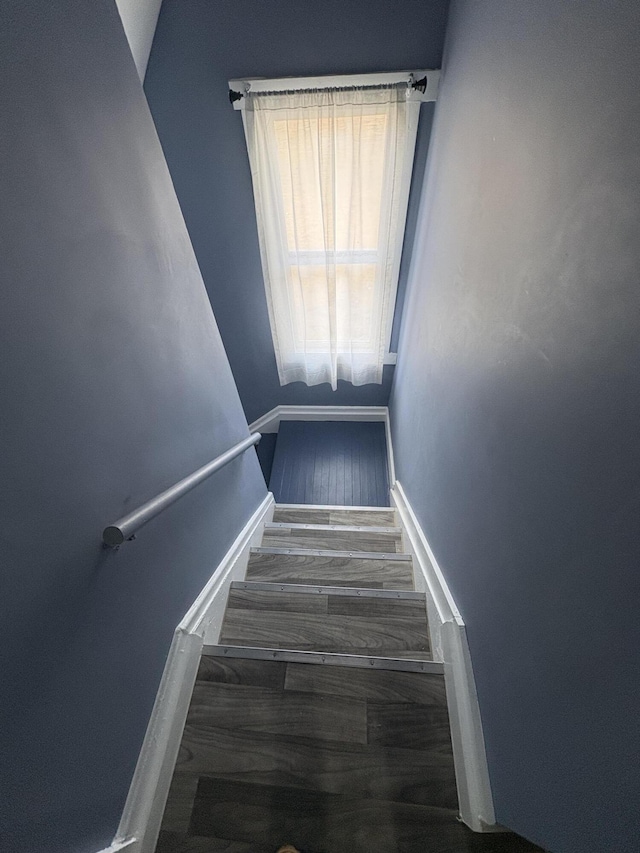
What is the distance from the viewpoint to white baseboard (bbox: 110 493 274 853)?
0.88 meters

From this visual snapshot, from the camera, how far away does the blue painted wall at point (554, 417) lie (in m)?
0.48

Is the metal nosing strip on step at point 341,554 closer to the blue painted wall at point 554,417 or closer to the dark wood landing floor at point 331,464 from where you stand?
the blue painted wall at point 554,417

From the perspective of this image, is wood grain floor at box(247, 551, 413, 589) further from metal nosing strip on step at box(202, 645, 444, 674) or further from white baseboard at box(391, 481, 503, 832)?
metal nosing strip on step at box(202, 645, 444, 674)

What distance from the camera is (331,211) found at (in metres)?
2.33

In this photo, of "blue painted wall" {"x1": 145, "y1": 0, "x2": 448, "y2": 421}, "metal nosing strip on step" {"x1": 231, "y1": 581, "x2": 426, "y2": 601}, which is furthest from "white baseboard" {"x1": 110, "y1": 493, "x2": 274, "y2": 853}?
"blue painted wall" {"x1": 145, "y1": 0, "x2": 448, "y2": 421}

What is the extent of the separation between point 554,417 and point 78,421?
904 mm

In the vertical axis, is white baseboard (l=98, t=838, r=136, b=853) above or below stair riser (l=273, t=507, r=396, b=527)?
above

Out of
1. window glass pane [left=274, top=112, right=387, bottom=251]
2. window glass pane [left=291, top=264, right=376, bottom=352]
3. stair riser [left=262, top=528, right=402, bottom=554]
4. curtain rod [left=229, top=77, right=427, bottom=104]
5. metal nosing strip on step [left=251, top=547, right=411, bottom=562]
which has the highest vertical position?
curtain rod [left=229, top=77, right=427, bottom=104]

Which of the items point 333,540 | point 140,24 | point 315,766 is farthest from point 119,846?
point 140,24

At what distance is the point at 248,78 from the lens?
1853 millimetres

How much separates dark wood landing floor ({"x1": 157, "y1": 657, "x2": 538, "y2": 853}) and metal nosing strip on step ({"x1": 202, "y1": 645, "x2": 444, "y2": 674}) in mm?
18

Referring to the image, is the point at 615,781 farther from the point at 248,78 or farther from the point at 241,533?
the point at 248,78

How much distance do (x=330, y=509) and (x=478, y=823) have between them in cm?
196

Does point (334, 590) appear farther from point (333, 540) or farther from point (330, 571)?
point (333, 540)
